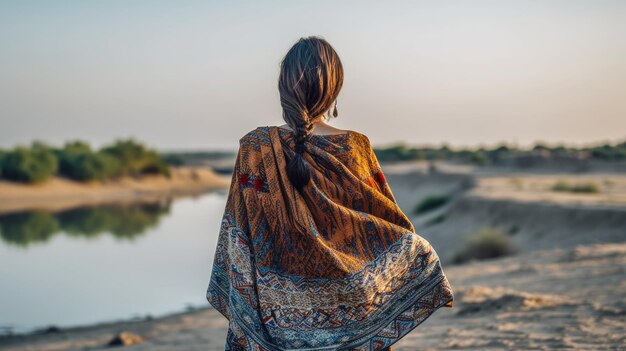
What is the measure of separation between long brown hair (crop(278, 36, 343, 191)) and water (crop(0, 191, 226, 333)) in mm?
10365

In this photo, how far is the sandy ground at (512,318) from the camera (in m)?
6.47

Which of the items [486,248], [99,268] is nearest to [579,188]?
[486,248]

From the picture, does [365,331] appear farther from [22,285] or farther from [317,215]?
[22,285]

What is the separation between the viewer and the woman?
3262 millimetres

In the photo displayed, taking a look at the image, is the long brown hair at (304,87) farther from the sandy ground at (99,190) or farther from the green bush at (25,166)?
the green bush at (25,166)

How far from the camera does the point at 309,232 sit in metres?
3.21

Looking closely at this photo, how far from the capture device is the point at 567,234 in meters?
17.4

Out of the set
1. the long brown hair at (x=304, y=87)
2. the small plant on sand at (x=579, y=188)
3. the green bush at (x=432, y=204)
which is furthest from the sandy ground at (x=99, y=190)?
the long brown hair at (x=304, y=87)

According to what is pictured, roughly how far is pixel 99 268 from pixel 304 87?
16679mm

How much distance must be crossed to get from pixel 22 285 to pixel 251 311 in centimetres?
1444

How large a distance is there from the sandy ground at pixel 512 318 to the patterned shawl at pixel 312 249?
3.12 meters

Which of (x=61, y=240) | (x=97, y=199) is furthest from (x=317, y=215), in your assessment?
(x=97, y=199)

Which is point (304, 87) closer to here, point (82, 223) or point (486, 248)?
point (486, 248)

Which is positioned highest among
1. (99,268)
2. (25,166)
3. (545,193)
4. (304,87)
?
(304,87)
